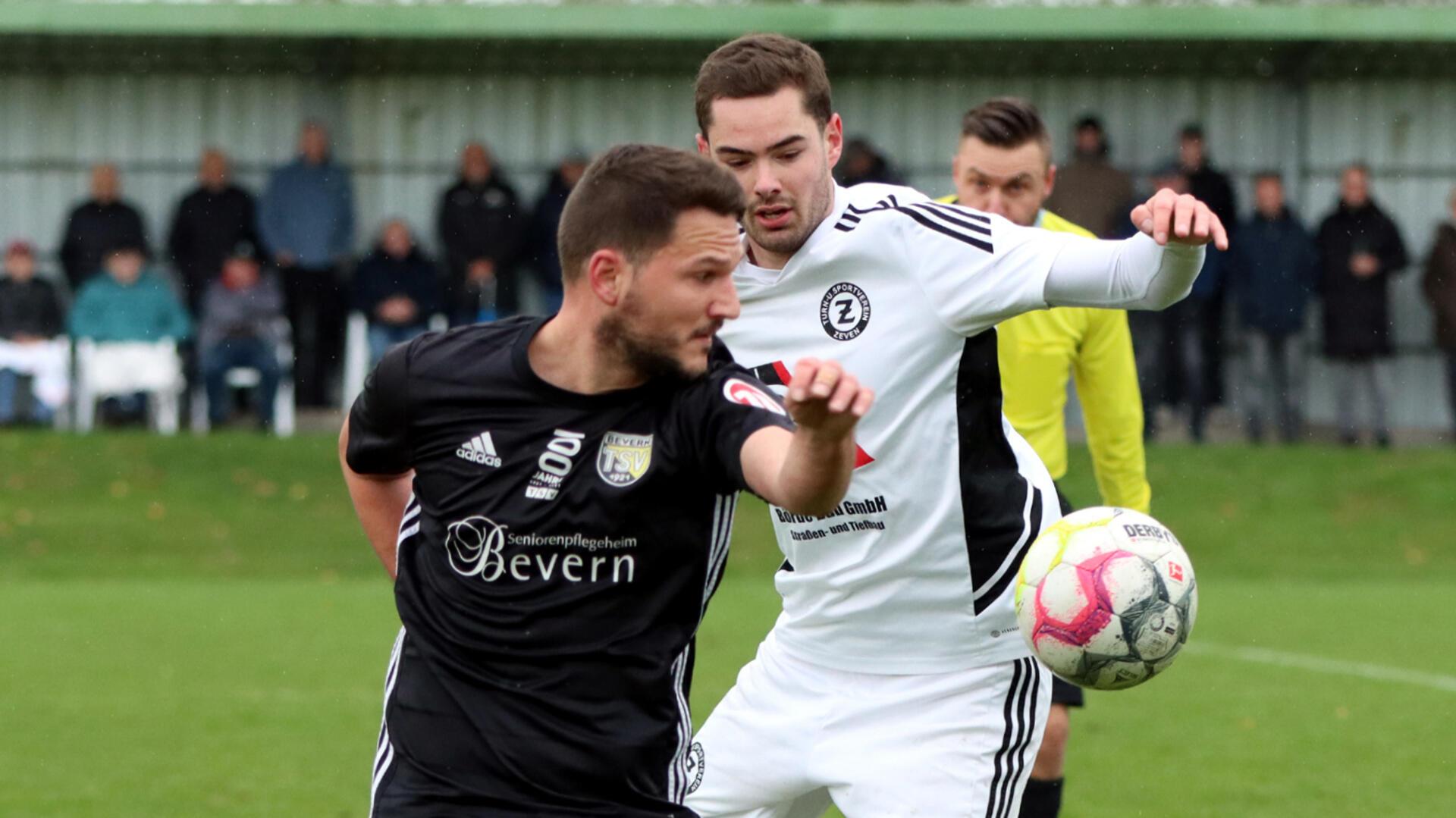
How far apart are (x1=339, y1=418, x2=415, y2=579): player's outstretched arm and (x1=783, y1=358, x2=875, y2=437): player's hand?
110 cm

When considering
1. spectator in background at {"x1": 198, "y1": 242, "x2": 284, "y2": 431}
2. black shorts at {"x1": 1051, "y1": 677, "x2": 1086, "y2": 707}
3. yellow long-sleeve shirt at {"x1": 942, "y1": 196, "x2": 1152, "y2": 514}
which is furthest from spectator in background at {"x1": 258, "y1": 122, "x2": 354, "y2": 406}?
black shorts at {"x1": 1051, "y1": 677, "x2": 1086, "y2": 707}

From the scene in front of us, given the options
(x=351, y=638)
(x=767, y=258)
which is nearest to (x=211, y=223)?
(x=351, y=638)

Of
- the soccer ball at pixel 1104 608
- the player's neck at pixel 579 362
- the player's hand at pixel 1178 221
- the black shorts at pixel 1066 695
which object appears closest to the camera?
the player's neck at pixel 579 362

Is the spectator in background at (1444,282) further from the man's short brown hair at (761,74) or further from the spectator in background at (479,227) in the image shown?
the man's short brown hair at (761,74)

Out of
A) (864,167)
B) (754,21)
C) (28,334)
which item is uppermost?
(754,21)

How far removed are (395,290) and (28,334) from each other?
135 inches

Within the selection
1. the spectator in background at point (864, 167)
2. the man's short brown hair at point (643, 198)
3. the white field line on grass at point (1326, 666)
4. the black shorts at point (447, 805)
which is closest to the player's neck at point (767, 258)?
the man's short brown hair at point (643, 198)

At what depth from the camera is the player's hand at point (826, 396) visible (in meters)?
3.08

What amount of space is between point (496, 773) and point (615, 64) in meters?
17.9

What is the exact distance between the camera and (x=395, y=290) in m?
18.3

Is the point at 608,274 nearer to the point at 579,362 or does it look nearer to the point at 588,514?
the point at 579,362

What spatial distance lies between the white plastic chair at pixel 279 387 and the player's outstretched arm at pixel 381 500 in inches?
575

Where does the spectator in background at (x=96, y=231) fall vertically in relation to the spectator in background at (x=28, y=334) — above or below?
above

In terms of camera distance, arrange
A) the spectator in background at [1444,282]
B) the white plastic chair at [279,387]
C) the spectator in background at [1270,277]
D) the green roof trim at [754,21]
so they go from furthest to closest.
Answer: the green roof trim at [754,21]
the spectator in background at [1444,282]
the white plastic chair at [279,387]
the spectator in background at [1270,277]
